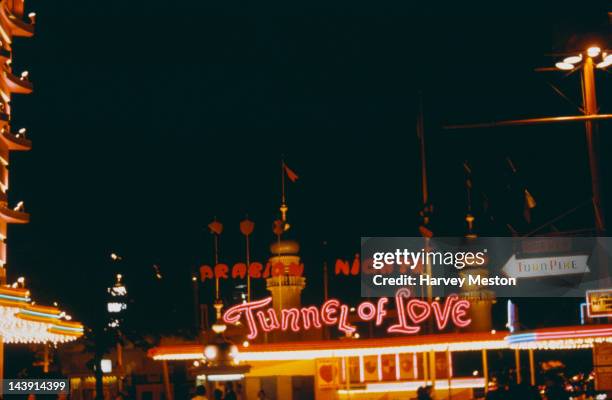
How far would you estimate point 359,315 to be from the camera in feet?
110

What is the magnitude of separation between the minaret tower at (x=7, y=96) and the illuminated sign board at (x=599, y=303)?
16.2 metres

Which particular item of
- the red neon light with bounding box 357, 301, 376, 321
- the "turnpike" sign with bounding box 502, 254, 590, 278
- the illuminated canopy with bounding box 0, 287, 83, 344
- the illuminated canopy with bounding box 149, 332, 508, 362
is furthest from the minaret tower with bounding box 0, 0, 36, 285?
the "turnpike" sign with bounding box 502, 254, 590, 278

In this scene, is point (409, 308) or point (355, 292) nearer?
point (409, 308)

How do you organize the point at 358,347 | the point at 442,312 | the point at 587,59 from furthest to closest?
the point at 442,312 → the point at 358,347 → the point at 587,59

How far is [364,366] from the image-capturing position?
32.2 meters

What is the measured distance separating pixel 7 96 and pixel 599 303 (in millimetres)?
19238

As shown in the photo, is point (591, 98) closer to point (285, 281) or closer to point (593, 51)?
point (593, 51)

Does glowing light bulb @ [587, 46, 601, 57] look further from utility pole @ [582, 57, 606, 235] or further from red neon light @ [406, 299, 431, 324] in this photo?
red neon light @ [406, 299, 431, 324]

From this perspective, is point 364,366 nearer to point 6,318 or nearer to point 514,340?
point 514,340

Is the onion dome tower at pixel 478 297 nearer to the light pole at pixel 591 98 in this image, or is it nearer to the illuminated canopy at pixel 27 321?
the illuminated canopy at pixel 27 321

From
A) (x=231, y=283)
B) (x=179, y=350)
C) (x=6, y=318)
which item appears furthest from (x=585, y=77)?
(x=231, y=283)

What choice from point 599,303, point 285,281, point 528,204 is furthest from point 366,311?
point 599,303

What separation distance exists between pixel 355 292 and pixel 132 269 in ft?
64.8

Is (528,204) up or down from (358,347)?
up
